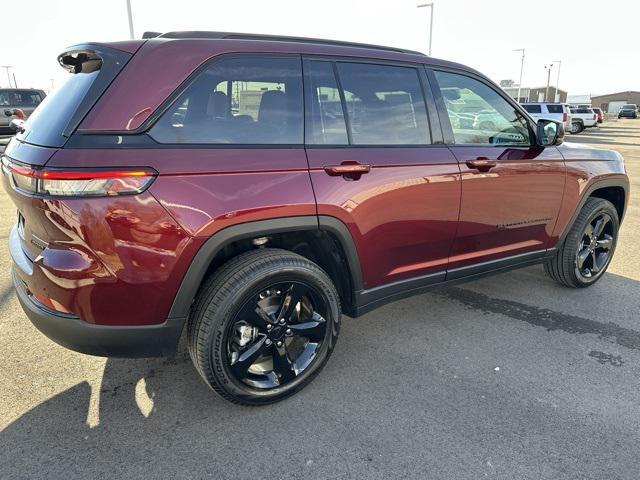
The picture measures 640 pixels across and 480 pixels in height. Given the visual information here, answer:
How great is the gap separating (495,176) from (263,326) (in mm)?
1854

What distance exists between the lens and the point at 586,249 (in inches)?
160

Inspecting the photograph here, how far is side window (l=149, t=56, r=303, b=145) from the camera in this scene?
2.10 metres

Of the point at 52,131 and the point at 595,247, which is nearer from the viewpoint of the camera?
the point at 52,131

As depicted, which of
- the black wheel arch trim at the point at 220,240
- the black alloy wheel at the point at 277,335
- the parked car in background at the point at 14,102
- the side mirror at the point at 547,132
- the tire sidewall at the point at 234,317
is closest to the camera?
the black wheel arch trim at the point at 220,240

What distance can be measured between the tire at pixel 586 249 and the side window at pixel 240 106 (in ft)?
8.95

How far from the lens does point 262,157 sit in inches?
87.7

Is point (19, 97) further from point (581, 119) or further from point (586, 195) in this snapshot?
point (581, 119)

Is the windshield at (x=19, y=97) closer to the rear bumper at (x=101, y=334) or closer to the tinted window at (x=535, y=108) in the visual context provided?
the rear bumper at (x=101, y=334)

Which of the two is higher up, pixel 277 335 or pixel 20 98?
pixel 20 98

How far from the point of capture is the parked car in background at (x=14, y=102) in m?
14.7

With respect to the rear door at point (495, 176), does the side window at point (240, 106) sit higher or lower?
higher

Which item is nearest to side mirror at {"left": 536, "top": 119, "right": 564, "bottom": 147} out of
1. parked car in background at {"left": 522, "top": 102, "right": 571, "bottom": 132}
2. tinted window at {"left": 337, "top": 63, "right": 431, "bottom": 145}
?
tinted window at {"left": 337, "top": 63, "right": 431, "bottom": 145}

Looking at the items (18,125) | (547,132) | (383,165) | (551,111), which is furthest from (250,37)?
(551,111)

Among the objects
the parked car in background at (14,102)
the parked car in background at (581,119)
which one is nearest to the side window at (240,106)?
the parked car in background at (14,102)
